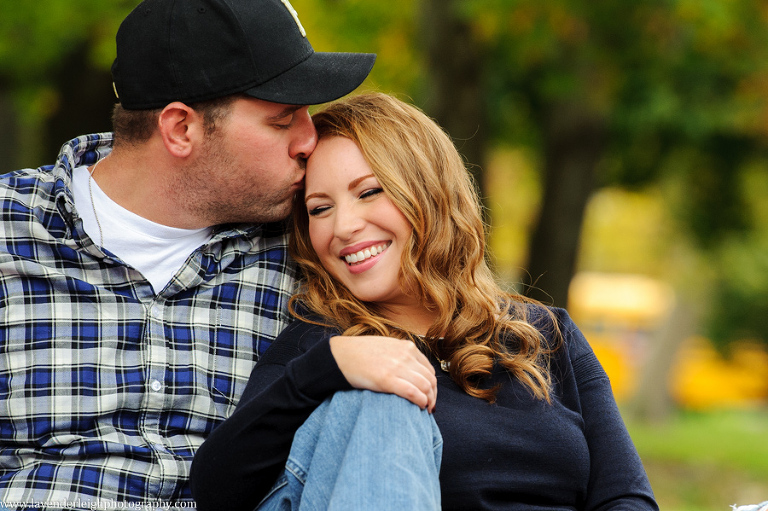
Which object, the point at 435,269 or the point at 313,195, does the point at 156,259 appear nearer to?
the point at 313,195

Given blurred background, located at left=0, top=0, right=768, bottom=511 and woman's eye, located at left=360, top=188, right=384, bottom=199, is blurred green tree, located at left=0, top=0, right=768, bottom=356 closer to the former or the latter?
blurred background, located at left=0, top=0, right=768, bottom=511

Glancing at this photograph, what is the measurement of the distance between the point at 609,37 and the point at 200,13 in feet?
15.5

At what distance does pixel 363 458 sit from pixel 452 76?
17.2ft

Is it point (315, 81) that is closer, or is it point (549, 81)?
point (315, 81)

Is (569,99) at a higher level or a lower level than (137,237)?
lower

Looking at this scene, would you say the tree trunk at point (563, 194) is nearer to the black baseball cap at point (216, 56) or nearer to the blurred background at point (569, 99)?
the blurred background at point (569, 99)

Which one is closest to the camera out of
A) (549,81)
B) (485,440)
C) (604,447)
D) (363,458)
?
(363,458)

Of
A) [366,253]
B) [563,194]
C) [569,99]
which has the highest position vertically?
[366,253]

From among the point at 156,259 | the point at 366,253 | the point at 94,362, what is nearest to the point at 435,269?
the point at 366,253

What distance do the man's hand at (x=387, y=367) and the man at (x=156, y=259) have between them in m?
0.66

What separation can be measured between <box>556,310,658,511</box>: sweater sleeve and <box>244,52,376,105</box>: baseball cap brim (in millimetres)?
1102

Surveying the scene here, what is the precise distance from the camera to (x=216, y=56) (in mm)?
2709

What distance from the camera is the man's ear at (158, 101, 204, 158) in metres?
2.77

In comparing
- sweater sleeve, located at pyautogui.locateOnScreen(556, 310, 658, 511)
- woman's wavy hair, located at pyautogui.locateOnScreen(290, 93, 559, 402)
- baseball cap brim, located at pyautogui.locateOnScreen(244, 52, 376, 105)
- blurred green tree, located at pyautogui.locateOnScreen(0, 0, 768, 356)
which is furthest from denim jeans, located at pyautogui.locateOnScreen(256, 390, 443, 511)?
blurred green tree, located at pyautogui.locateOnScreen(0, 0, 768, 356)
